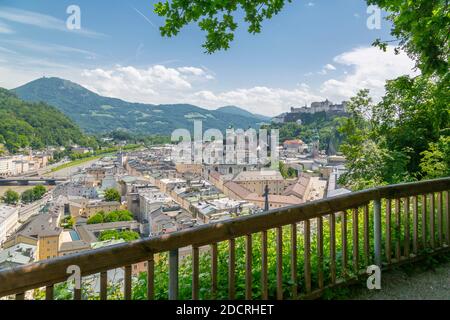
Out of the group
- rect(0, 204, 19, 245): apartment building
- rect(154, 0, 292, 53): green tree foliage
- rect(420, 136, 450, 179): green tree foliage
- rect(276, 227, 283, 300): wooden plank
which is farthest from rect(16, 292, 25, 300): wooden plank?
rect(0, 204, 19, 245): apartment building

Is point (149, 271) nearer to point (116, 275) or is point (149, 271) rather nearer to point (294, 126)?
point (116, 275)

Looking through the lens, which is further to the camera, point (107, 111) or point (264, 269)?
point (107, 111)

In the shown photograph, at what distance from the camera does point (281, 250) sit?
76.9 inches

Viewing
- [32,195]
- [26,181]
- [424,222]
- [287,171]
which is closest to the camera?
[424,222]

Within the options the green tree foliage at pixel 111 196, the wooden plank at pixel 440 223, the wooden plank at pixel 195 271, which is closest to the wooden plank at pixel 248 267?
the wooden plank at pixel 195 271

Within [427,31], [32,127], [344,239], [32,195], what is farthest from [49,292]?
[32,127]

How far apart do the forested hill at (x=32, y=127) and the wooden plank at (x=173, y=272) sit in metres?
38.2

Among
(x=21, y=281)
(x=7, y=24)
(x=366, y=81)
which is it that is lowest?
(x=21, y=281)

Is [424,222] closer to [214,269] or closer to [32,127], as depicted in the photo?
[214,269]

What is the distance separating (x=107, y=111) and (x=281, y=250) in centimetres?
6299

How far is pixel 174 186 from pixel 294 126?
12548mm

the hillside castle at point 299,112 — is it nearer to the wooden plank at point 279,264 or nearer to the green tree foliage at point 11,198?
the green tree foliage at point 11,198

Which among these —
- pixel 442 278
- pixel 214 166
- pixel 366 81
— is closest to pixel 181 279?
pixel 442 278

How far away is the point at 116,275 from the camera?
1927 millimetres
